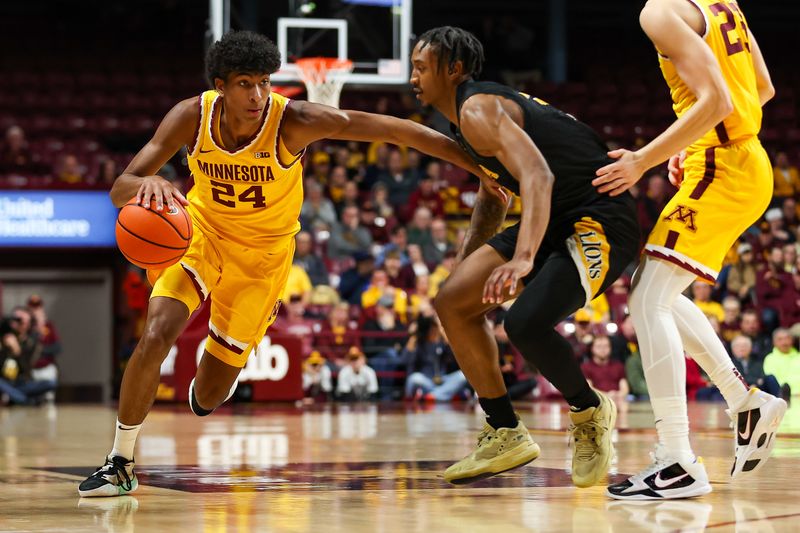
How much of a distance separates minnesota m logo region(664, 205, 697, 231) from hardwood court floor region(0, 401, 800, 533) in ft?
3.35

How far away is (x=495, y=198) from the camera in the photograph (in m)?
5.12

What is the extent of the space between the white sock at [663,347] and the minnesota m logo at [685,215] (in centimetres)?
17

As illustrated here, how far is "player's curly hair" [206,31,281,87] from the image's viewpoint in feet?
15.9

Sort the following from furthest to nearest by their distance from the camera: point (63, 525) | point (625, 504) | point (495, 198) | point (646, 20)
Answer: point (495, 198) → point (646, 20) → point (625, 504) → point (63, 525)

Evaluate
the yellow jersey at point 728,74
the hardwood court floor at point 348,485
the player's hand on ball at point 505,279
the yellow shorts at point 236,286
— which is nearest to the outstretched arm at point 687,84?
the yellow jersey at point 728,74

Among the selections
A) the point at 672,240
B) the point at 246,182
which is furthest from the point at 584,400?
the point at 246,182

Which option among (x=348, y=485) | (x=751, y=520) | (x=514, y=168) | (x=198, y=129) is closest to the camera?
(x=751, y=520)

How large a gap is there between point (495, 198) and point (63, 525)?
2288 mm

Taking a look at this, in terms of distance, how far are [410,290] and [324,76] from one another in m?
2.72

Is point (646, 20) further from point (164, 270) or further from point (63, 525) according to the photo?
point (63, 525)

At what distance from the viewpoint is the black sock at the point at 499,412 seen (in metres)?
4.81

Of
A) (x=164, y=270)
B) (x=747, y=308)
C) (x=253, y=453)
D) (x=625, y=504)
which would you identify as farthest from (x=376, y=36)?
(x=625, y=504)

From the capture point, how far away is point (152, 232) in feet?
15.5

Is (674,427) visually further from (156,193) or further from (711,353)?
(156,193)
